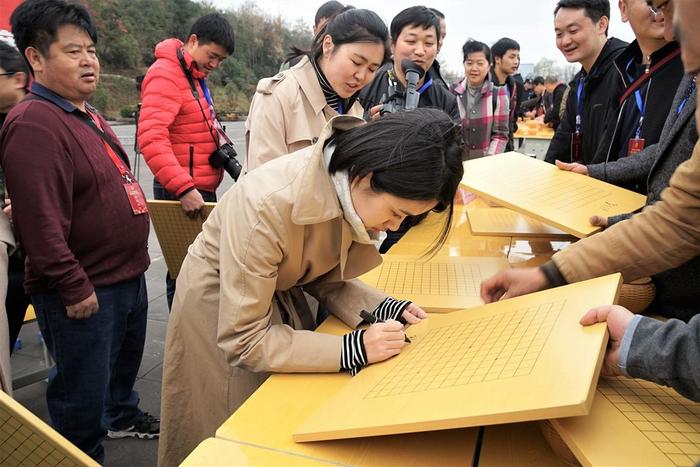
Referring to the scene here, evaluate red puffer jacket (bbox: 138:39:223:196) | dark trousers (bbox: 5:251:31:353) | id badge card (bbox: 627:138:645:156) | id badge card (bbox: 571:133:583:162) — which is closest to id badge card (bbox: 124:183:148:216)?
dark trousers (bbox: 5:251:31:353)

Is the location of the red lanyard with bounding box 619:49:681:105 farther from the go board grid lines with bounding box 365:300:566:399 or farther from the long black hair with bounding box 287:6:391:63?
the go board grid lines with bounding box 365:300:566:399

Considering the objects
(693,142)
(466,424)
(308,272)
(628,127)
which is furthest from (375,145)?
(628,127)

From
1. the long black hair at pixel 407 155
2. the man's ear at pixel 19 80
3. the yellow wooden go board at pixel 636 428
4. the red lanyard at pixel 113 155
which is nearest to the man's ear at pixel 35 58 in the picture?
the red lanyard at pixel 113 155

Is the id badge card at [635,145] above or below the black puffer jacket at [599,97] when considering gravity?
below

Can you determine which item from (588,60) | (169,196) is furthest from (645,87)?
(169,196)

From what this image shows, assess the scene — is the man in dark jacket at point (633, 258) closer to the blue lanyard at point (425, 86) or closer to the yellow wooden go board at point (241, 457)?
the yellow wooden go board at point (241, 457)

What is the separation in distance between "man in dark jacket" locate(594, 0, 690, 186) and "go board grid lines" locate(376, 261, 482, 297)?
0.91m

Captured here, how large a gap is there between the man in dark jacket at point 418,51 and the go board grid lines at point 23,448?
6.92 feet

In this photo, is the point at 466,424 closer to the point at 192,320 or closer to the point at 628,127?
the point at 192,320

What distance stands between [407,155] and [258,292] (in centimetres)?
43

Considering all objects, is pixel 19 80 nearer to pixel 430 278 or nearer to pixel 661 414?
pixel 430 278

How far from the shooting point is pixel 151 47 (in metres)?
28.2

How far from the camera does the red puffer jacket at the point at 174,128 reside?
2.45 m

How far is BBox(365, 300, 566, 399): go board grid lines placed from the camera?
31.6 inches
